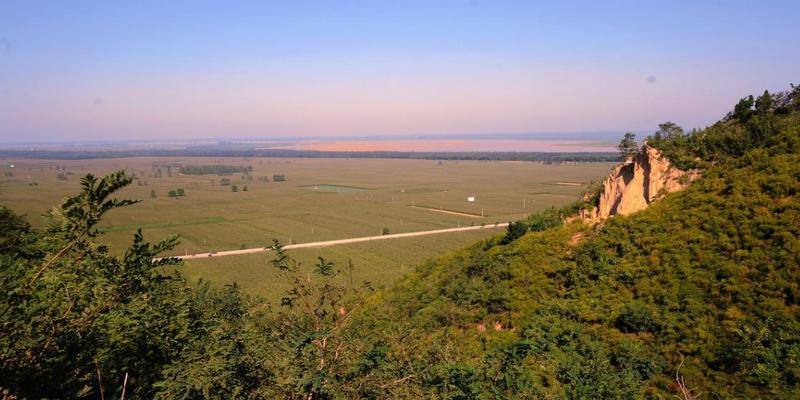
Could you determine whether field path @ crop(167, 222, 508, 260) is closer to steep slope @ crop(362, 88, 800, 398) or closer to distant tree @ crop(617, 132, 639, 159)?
steep slope @ crop(362, 88, 800, 398)

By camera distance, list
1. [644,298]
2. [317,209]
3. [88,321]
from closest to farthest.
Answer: [88,321] → [644,298] → [317,209]

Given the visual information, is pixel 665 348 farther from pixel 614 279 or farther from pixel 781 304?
pixel 614 279

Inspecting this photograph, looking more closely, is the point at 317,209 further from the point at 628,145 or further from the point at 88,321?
the point at 88,321

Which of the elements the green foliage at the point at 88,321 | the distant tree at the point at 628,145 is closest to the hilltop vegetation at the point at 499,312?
the green foliage at the point at 88,321

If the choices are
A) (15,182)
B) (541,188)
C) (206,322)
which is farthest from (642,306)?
(15,182)

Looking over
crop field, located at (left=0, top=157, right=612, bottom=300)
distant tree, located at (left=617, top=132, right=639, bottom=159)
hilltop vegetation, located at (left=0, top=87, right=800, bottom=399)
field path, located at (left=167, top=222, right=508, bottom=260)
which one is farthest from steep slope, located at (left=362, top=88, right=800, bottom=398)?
field path, located at (left=167, top=222, right=508, bottom=260)

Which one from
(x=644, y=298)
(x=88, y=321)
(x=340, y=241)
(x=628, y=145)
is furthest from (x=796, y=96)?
(x=340, y=241)

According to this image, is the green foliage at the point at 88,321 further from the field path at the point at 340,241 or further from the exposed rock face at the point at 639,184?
the field path at the point at 340,241
